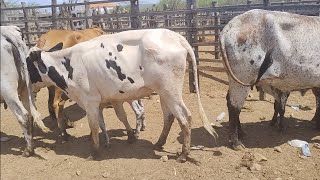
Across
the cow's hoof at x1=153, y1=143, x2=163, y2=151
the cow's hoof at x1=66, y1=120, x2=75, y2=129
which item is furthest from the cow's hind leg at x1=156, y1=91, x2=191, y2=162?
the cow's hoof at x1=66, y1=120, x2=75, y2=129

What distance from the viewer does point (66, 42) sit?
670 cm

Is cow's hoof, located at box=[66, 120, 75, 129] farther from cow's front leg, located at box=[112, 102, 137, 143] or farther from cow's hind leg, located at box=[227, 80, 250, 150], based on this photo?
cow's hind leg, located at box=[227, 80, 250, 150]

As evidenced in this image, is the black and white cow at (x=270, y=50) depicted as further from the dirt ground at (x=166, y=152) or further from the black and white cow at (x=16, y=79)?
the black and white cow at (x=16, y=79)

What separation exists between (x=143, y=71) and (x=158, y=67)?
0.25 m

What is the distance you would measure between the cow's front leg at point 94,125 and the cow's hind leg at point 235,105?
1.98 meters

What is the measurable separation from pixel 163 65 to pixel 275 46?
163cm

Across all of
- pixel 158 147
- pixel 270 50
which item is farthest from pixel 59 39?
pixel 270 50

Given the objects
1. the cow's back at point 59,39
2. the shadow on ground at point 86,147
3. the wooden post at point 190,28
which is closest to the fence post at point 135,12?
the wooden post at point 190,28

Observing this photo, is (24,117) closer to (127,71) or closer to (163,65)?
(127,71)

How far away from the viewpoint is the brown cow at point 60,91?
598 centimetres

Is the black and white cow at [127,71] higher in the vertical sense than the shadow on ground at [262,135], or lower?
higher

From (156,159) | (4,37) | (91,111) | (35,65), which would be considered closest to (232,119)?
(156,159)

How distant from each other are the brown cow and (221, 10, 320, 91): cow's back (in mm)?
1928

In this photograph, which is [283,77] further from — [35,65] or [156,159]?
[35,65]
